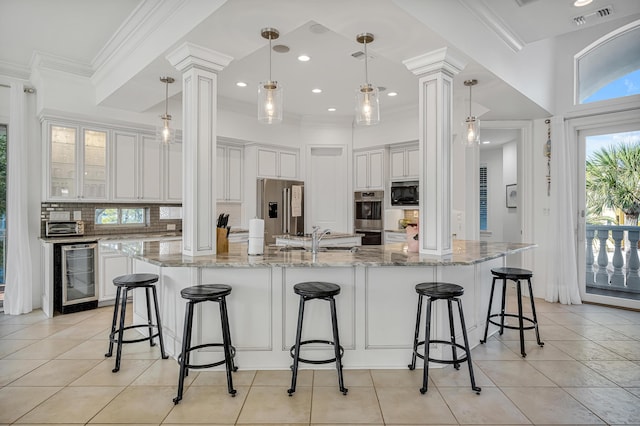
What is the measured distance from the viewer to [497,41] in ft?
12.2

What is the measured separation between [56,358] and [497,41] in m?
4.90

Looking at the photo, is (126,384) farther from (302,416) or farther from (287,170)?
(287,170)

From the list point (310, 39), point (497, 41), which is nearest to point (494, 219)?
point (497, 41)

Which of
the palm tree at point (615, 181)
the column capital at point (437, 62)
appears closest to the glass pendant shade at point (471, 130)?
the column capital at point (437, 62)

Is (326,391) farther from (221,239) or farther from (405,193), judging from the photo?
(405,193)

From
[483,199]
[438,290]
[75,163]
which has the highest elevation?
[75,163]

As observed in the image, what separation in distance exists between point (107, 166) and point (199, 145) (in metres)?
2.64

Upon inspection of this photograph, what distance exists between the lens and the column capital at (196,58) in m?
3.08

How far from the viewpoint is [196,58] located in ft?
10.2

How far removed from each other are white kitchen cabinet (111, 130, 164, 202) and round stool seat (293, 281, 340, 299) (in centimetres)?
355

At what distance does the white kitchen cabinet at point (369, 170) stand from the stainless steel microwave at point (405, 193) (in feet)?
0.82

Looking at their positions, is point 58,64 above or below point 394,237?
above

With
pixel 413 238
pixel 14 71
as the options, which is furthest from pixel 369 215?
pixel 14 71

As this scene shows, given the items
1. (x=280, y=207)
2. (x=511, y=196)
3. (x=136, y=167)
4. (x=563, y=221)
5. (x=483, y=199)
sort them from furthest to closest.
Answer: (x=483, y=199) < (x=511, y=196) < (x=280, y=207) < (x=136, y=167) < (x=563, y=221)
